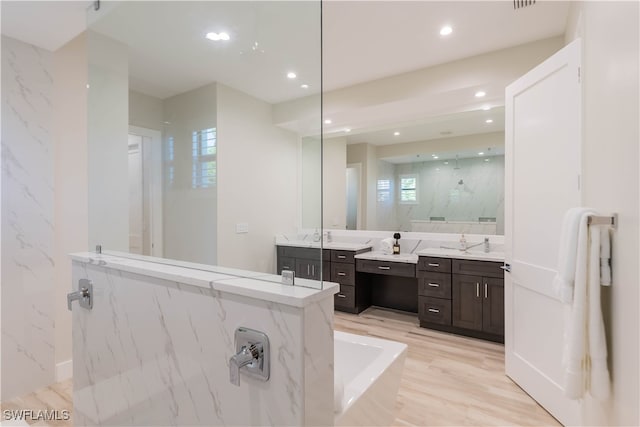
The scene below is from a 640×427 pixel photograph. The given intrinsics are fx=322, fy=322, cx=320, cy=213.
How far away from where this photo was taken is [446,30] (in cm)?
261

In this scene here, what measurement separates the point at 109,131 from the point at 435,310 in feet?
10.8

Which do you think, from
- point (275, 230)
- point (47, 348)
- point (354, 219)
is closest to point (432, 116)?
point (354, 219)

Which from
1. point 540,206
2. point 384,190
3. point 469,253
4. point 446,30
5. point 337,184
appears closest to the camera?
point 540,206

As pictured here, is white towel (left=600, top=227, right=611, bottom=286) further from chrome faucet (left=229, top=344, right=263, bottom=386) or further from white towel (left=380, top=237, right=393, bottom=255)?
white towel (left=380, top=237, right=393, bottom=255)

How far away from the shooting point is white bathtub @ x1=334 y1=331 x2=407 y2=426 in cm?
126

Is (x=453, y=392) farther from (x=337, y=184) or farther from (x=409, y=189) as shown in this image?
(x=337, y=184)

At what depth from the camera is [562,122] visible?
1.92m

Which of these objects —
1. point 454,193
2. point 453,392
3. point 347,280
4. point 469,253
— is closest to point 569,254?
point 453,392

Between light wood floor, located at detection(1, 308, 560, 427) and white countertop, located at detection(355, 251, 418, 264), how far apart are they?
84 cm

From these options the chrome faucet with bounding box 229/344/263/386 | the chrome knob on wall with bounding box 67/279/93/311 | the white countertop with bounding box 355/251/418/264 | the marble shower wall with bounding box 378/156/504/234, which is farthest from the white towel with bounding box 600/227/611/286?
the marble shower wall with bounding box 378/156/504/234

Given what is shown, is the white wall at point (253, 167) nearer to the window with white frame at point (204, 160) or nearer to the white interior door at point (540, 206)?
the window with white frame at point (204, 160)

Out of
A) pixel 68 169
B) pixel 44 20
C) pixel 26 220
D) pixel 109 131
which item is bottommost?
pixel 26 220

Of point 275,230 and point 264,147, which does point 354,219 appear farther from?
point 275,230

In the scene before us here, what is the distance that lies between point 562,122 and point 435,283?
6.52 feet
